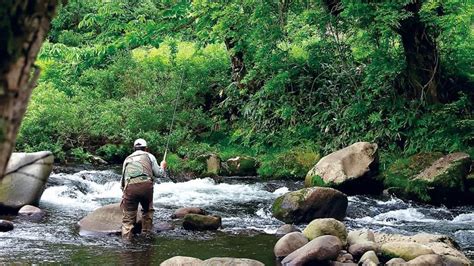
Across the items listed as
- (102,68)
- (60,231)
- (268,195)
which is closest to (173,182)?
(268,195)

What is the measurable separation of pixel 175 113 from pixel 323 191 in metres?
8.23

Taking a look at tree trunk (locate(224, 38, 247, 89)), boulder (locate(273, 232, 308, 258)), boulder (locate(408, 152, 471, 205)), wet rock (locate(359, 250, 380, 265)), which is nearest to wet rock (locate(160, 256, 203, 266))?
boulder (locate(273, 232, 308, 258))

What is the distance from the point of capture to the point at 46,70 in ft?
68.8

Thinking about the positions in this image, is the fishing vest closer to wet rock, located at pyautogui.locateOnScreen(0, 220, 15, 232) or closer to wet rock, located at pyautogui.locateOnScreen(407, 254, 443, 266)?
wet rock, located at pyautogui.locateOnScreen(0, 220, 15, 232)

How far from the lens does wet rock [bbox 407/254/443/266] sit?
7678mm

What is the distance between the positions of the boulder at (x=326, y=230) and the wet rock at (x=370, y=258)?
682 millimetres

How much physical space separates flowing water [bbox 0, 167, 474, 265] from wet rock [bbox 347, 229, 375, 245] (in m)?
1.10

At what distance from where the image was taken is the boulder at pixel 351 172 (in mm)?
13156

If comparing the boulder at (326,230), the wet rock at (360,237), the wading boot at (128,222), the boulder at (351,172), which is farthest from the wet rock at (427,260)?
the boulder at (351,172)

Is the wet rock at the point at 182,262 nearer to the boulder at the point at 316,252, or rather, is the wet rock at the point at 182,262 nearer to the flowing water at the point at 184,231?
the flowing water at the point at 184,231

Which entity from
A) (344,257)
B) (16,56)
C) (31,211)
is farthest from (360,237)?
(16,56)

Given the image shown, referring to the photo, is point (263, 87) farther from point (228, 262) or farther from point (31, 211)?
point (228, 262)

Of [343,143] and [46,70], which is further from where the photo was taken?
[46,70]

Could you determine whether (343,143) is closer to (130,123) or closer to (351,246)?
(130,123)
